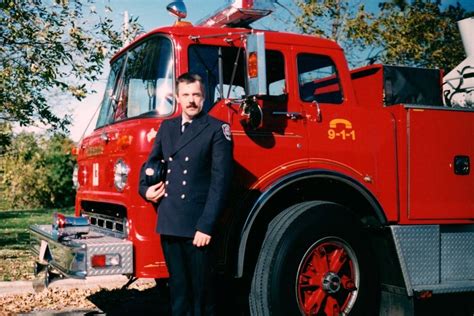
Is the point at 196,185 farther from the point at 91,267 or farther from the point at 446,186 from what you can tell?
the point at 446,186

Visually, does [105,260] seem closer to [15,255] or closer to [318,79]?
[318,79]

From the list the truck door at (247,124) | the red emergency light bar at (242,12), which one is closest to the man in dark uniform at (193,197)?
the truck door at (247,124)

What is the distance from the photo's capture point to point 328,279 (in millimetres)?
4383

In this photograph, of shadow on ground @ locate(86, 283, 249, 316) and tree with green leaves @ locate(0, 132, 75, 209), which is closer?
shadow on ground @ locate(86, 283, 249, 316)

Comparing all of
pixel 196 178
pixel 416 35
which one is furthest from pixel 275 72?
pixel 416 35

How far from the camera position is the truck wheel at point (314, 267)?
13.8 feet

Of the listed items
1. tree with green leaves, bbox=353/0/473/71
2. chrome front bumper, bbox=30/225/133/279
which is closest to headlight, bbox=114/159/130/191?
chrome front bumper, bbox=30/225/133/279

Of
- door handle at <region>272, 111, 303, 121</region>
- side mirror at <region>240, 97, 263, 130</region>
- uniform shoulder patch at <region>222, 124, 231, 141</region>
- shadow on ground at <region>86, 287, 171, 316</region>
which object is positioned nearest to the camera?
uniform shoulder patch at <region>222, 124, 231, 141</region>

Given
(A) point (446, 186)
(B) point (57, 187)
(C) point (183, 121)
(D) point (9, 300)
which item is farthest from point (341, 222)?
(B) point (57, 187)

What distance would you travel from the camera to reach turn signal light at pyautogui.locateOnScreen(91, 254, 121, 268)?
390 centimetres

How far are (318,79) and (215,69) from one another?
0.97 metres

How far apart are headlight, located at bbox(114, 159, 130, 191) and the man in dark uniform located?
562 millimetres

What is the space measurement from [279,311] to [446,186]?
6.22ft

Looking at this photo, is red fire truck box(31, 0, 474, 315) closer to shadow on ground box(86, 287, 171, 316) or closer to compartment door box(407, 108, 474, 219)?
compartment door box(407, 108, 474, 219)
